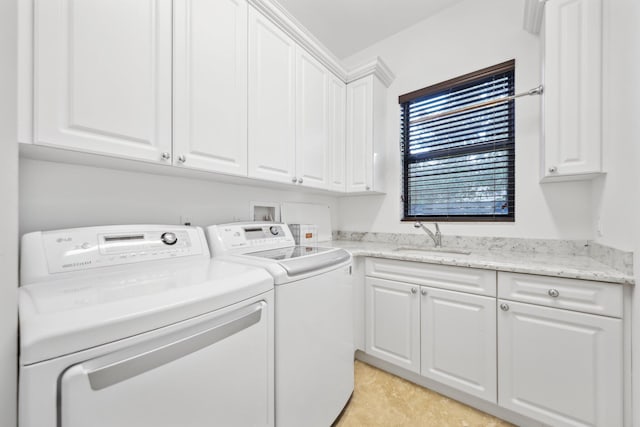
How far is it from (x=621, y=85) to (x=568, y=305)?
1080 mm

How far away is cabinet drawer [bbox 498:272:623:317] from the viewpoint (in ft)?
3.63

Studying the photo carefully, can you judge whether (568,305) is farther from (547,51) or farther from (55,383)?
(55,383)

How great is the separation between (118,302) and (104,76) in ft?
2.89

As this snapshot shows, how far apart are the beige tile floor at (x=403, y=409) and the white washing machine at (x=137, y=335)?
0.75 meters

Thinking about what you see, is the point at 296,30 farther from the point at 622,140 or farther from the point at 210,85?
the point at 622,140

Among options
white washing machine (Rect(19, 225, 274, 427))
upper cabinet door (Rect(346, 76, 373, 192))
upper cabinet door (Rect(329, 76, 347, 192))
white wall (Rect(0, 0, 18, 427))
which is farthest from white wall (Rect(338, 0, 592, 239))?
white wall (Rect(0, 0, 18, 427))

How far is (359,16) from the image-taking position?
87.0 inches

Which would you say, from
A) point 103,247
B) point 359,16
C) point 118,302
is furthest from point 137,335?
point 359,16

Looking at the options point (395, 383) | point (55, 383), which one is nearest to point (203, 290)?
point (55, 383)

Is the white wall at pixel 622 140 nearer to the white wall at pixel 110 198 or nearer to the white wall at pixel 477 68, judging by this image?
the white wall at pixel 477 68

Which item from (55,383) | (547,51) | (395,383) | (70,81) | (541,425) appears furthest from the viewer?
(395,383)

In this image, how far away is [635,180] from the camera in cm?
106

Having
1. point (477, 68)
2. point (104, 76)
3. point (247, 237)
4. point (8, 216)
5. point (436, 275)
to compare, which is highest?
point (477, 68)

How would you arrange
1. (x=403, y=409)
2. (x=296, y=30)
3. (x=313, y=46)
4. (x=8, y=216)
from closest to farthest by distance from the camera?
1. (x=8, y=216)
2. (x=403, y=409)
3. (x=296, y=30)
4. (x=313, y=46)
